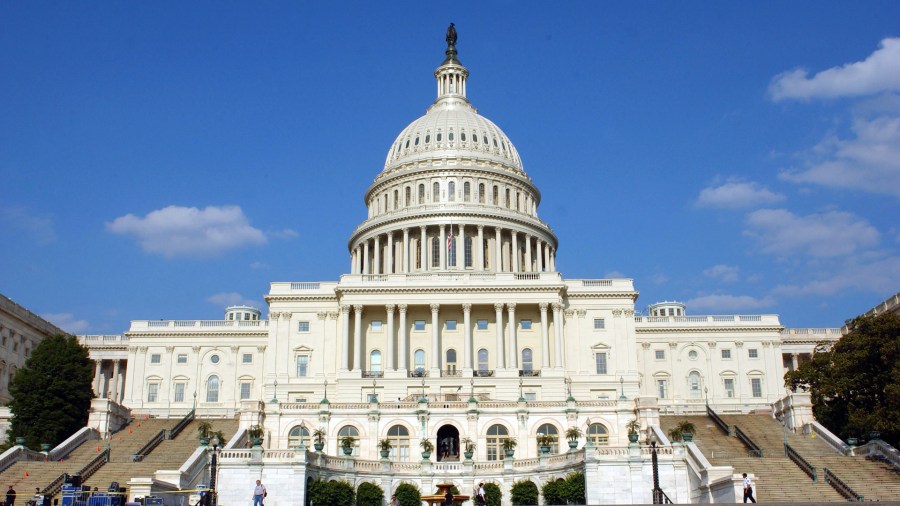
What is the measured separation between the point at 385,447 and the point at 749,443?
73.5ft

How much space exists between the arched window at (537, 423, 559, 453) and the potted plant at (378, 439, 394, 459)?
376 inches

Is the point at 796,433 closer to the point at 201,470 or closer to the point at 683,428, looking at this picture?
the point at 683,428

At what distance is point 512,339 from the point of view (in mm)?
85750

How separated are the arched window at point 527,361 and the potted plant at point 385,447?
27498 millimetres

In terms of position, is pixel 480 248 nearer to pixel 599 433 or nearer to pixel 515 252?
pixel 515 252

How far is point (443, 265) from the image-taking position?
10256 centimetres

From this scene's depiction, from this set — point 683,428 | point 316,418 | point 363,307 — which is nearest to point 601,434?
point 683,428

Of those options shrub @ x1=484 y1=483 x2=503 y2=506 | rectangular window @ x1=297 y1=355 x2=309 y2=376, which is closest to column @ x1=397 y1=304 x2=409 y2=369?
rectangular window @ x1=297 y1=355 x2=309 y2=376

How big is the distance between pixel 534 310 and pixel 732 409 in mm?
20433

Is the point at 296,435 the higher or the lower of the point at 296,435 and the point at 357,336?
the lower

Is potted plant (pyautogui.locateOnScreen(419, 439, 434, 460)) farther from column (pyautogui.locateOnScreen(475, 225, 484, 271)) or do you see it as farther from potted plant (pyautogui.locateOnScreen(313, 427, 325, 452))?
column (pyautogui.locateOnScreen(475, 225, 484, 271))

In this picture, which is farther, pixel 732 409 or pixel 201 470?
pixel 732 409

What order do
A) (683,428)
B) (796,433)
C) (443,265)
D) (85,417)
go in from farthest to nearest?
(443,265) → (85,417) → (796,433) → (683,428)

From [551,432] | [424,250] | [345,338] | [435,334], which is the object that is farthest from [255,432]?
[424,250]
